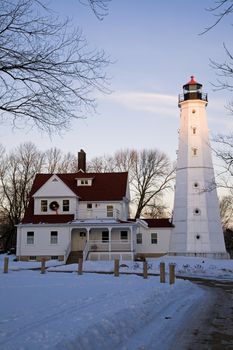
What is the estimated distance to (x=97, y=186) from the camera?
151 ft

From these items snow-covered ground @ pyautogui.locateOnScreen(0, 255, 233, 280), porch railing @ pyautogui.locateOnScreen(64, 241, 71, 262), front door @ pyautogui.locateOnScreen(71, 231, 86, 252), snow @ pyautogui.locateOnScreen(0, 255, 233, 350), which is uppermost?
front door @ pyautogui.locateOnScreen(71, 231, 86, 252)

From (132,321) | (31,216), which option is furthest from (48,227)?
(132,321)

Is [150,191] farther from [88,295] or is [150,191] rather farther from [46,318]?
[46,318]

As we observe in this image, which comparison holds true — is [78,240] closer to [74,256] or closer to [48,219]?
[74,256]

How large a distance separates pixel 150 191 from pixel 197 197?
17838 mm

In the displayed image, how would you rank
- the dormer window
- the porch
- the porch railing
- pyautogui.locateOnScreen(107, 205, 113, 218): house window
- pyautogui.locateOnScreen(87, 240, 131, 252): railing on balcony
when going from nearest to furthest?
the porch railing < the porch < pyautogui.locateOnScreen(87, 240, 131, 252): railing on balcony < pyautogui.locateOnScreen(107, 205, 113, 218): house window < the dormer window

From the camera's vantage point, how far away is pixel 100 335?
26.5 ft

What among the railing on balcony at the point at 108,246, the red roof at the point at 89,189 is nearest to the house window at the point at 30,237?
the red roof at the point at 89,189

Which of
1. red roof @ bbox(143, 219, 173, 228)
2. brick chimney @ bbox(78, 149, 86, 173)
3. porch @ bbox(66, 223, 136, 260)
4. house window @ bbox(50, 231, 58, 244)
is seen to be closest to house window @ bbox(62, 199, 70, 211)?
porch @ bbox(66, 223, 136, 260)

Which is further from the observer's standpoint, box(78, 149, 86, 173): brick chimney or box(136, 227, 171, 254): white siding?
box(78, 149, 86, 173): brick chimney

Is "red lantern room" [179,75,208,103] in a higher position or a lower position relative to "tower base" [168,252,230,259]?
higher

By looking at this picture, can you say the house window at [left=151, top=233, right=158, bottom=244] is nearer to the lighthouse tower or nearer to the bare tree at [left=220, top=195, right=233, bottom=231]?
the lighthouse tower

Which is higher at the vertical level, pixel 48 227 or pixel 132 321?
pixel 48 227

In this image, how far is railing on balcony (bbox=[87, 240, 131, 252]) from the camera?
136 ft
